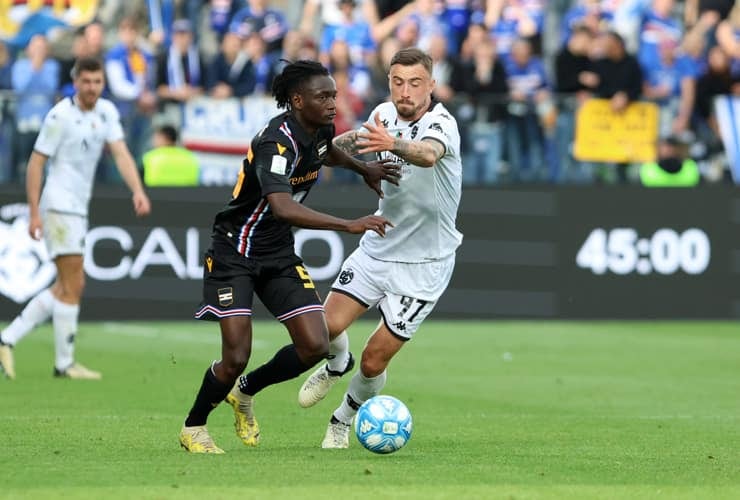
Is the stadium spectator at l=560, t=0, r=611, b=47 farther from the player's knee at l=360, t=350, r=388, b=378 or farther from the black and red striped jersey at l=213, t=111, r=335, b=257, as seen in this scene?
the black and red striped jersey at l=213, t=111, r=335, b=257

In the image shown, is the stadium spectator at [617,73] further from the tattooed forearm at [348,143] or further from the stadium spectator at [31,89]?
the tattooed forearm at [348,143]

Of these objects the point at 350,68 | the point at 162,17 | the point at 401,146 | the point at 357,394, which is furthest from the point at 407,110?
the point at 162,17

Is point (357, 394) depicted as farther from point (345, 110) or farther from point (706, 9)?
point (706, 9)

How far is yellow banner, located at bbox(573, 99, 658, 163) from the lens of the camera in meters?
20.7

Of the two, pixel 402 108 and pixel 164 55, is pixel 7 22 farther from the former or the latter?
pixel 402 108

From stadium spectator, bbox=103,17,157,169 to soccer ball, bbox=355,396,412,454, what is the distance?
36.4 ft

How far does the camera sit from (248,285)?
9.16 meters

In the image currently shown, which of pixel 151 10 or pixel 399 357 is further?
pixel 151 10

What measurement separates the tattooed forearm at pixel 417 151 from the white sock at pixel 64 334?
5.86 meters

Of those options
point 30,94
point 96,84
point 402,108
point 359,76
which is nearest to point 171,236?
point 30,94

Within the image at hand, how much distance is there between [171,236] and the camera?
1930cm

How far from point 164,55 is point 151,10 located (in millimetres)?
1851

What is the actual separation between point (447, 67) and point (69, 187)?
8557 mm

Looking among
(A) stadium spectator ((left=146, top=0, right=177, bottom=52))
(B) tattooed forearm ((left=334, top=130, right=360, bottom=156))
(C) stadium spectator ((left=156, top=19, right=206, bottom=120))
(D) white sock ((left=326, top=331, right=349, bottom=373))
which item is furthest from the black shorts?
(A) stadium spectator ((left=146, top=0, right=177, bottom=52))
